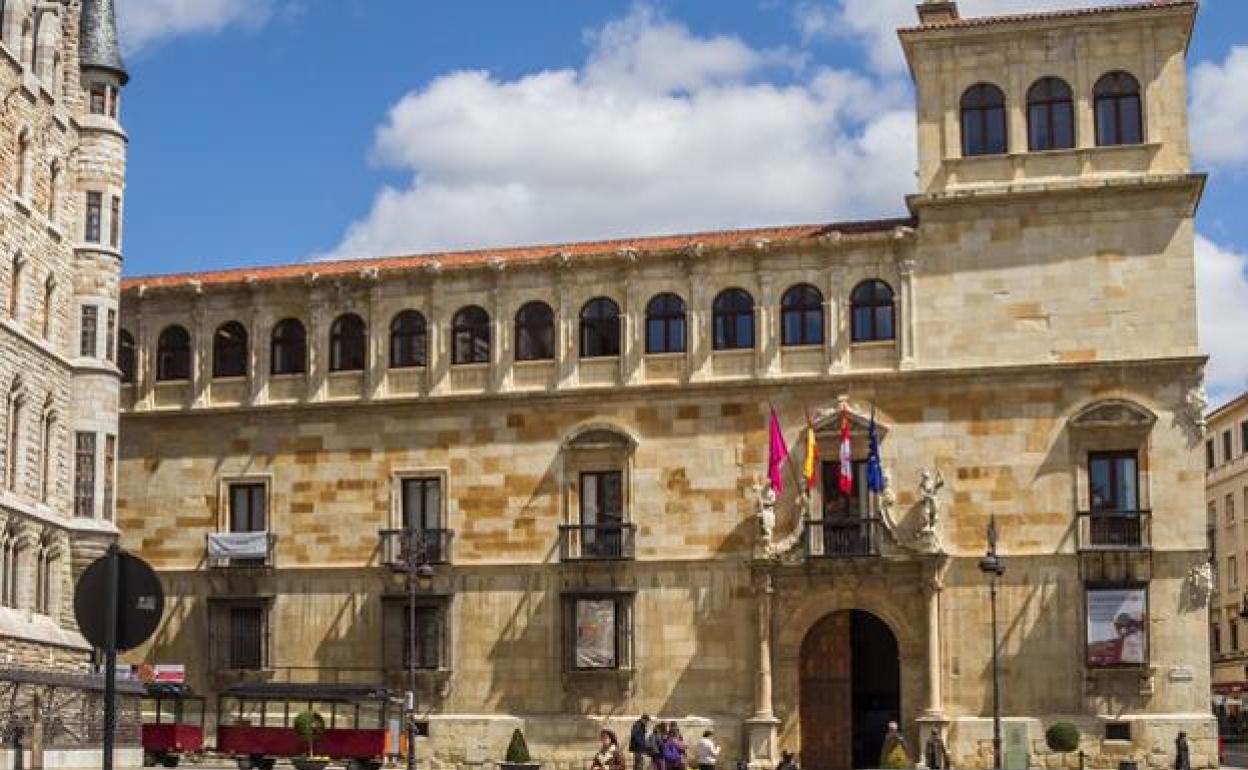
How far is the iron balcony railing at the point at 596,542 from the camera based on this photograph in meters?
47.6

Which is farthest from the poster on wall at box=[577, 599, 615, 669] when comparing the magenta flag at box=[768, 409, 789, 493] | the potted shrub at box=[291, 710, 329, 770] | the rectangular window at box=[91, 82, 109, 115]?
the rectangular window at box=[91, 82, 109, 115]

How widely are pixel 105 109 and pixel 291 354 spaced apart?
829cm

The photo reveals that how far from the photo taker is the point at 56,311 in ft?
148

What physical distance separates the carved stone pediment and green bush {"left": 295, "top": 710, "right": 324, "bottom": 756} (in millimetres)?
18697

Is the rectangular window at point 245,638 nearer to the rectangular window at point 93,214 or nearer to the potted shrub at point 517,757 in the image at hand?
the potted shrub at point 517,757

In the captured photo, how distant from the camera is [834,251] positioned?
47.7 meters

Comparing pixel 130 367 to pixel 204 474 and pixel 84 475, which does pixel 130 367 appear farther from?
pixel 84 475

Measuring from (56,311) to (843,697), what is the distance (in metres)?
20.5

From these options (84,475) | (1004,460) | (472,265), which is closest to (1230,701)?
(1004,460)

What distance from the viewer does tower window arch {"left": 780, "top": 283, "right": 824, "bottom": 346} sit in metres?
47.9

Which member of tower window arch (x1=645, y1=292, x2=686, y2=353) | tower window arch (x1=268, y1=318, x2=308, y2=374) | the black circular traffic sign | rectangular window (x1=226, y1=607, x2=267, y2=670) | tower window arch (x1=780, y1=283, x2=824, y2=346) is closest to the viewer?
the black circular traffic sign

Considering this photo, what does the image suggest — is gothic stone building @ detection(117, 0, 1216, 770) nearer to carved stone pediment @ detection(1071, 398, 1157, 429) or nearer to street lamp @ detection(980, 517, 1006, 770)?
carved stone pediment @ detection(1071, 398, 1157, 429)

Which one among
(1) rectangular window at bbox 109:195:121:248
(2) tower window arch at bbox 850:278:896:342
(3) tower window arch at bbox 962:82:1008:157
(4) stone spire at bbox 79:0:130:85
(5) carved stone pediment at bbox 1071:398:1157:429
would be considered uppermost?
(4) stone spire at bbox 79:0:130:85

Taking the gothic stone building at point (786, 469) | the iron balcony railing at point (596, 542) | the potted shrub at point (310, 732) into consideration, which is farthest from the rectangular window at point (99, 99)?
the potted shrub at point (310, 732)
